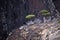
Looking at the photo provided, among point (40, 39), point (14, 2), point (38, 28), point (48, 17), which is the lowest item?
point (40, 39)

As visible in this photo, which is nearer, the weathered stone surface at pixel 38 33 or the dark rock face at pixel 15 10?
the weathered stone surface at pixel 38 33

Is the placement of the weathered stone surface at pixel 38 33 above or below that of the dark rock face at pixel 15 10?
below

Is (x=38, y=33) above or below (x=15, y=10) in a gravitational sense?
below

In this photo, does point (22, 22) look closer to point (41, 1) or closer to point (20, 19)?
point (20, 19)

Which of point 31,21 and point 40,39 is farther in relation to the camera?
point 31,21

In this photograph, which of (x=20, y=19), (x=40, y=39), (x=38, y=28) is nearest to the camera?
(x=40, y=39)

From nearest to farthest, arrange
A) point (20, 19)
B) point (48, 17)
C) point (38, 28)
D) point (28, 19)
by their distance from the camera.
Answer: point (38, 28) → point (48, 17) → point (28, 19) → point (20, 19)

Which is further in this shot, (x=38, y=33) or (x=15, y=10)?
(x=15, y=10)

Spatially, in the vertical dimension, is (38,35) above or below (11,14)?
below

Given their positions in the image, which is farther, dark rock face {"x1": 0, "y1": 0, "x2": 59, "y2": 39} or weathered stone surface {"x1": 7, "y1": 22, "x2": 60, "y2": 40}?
dark rock face {"x1": 0, "y1": 0, "x2": 59, "y2": 39}

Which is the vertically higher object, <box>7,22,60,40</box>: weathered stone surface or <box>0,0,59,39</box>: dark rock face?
<box>0,0,59,39</box>: dark rock face

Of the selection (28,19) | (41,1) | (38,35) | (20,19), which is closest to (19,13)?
(20,19)
